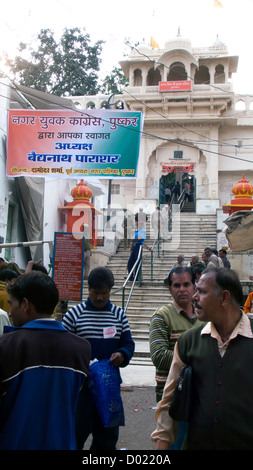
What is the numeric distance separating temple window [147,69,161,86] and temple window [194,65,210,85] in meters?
2.24

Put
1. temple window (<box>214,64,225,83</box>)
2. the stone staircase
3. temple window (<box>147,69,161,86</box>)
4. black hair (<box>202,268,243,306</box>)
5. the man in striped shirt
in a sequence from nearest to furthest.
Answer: black hair (<box>202,268,243,306</box>), the man in striped shirt, the stone staircase, temple window (<box>214,64,225,83</box>), temple window (<box>147,69,161,86</box>)

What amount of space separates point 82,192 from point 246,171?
43.0 ft

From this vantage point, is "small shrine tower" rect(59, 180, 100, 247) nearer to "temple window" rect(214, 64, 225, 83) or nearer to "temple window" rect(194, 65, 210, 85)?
"temple window" rect(194, 65, 210, 85)

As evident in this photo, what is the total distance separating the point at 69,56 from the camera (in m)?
33.8

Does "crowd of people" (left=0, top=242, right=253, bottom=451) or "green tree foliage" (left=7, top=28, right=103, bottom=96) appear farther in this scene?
"green tree foliage" (left=7, top=28, right=103, bottom=96)

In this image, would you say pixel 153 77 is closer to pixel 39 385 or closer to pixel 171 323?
pixel 171 323

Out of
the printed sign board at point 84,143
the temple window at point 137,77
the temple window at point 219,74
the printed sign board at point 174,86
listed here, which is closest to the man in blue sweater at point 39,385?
the printed sign board at point 84,143

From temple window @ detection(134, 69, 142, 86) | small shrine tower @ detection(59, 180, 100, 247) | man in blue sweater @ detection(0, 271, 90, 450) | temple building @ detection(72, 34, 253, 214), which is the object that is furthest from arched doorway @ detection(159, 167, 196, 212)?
man in blue sweater @ detection(0, 271, 90, 450)

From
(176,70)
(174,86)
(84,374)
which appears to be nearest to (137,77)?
(176,70)

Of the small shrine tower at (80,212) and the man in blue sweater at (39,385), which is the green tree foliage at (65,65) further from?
the man in blue sweater at (39,385)

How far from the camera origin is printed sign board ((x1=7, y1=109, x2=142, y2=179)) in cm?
1042

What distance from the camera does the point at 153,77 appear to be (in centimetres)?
2686

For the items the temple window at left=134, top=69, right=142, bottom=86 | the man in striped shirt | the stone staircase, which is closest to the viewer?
the man in striped shirt

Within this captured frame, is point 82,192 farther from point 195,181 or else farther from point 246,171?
point 246,171
